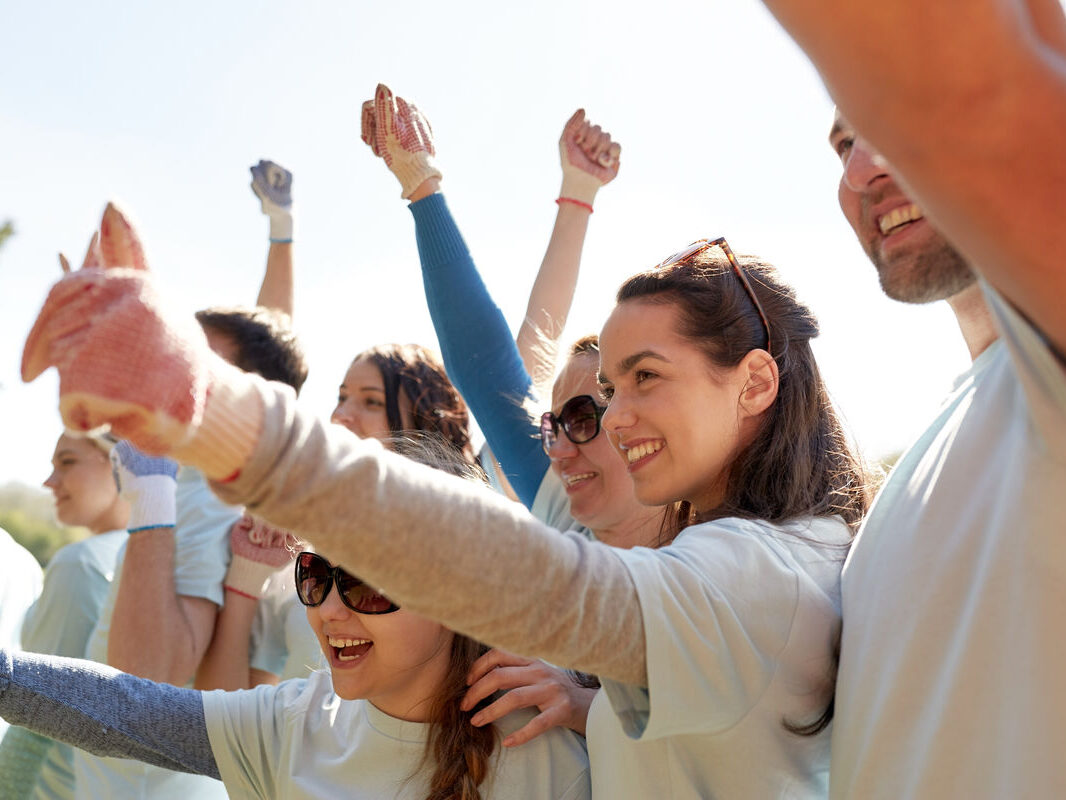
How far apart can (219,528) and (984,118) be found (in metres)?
2.99

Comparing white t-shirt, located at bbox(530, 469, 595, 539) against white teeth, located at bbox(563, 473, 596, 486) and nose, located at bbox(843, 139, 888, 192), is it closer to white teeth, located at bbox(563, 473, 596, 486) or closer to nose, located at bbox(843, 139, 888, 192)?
white teeth, located at bbox(563, 473, 596, 486)

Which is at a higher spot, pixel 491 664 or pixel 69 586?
pixel 69 586

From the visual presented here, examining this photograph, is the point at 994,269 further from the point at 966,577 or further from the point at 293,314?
the point at 293,314

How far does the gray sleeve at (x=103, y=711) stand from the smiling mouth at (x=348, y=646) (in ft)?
1.00

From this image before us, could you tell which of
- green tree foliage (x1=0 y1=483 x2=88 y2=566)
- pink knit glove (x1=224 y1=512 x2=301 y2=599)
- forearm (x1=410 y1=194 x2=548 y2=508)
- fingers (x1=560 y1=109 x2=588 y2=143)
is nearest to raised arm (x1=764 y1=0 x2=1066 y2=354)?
forearm (x1=410 y1=194 x2=548 y2=508)

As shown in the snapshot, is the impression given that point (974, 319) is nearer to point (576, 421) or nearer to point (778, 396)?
point (778, 396)

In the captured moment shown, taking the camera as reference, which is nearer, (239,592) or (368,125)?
(239,592)

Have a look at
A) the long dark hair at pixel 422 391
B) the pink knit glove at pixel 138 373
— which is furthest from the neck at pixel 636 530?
the pink knit glove at pixel 138 373

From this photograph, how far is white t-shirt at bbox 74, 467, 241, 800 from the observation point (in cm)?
298

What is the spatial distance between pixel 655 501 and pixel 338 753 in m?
0.88

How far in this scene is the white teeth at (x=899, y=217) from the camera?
1460 millimetres

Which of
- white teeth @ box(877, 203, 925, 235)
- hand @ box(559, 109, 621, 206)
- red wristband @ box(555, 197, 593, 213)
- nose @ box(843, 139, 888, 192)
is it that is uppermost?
hand @ box(559, 109, 621, 206)

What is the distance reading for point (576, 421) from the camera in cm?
273

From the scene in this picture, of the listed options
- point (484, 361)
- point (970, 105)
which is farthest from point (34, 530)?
point (970, 105)
